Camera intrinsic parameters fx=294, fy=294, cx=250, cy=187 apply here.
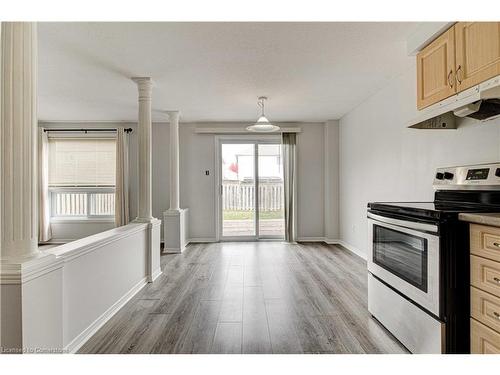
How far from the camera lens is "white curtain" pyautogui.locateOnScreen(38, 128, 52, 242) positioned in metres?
5.71

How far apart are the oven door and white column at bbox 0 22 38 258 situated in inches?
86.9

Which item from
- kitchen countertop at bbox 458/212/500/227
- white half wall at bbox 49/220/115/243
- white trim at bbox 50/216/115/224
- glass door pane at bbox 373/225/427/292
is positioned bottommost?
white half wall at bbox 49/220/115/243

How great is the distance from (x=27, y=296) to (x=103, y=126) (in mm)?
5218

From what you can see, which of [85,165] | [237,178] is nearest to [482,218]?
[237,178]

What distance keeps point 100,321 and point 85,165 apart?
439 cm

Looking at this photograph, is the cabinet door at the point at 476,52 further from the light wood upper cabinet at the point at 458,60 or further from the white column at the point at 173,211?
the white column at the point at 173,211

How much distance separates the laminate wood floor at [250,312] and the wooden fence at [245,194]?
1.78 metres

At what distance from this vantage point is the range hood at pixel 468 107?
5.53 ft

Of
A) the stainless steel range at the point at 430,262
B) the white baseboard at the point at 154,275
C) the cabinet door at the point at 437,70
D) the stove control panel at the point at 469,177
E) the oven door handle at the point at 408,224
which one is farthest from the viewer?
the white baseboard at the point at 154,275

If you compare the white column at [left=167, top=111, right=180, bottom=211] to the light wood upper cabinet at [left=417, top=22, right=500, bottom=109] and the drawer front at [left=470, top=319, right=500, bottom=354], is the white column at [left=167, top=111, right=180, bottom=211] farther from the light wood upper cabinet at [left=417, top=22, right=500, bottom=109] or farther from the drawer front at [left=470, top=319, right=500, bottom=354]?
the drawer front at [left=470, top=319, right=500, bottom=354]

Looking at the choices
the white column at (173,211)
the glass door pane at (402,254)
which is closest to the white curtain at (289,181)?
the white column at (173,211)

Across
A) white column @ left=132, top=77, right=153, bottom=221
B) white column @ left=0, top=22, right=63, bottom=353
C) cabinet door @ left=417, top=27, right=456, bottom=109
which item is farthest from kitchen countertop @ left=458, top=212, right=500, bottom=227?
white column @ left=132, top=77, right=153, bottom=221
